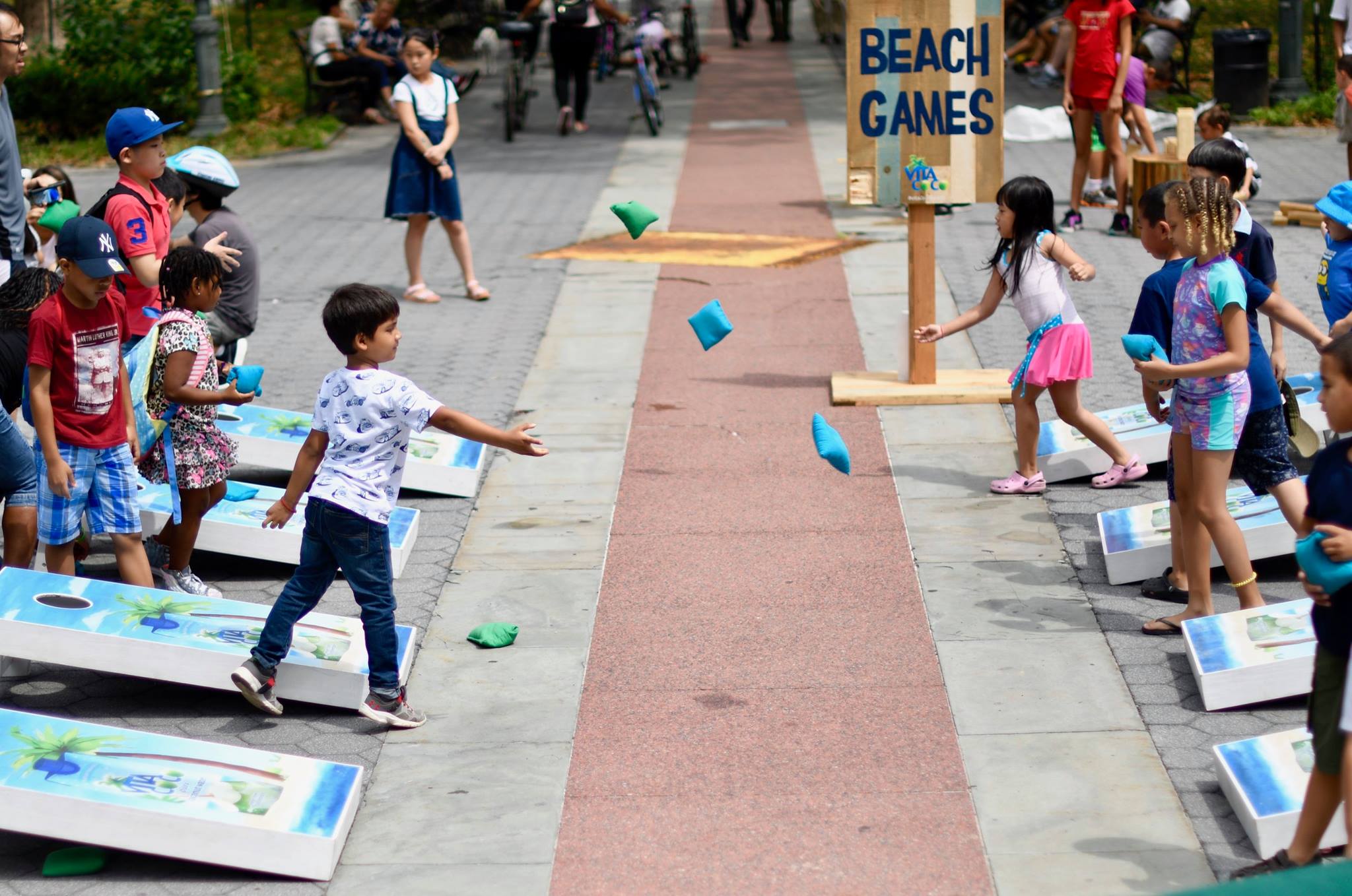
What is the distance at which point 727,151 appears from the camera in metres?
18.6

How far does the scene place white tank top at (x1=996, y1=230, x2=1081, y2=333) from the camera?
285 inches

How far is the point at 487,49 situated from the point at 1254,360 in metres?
21.0

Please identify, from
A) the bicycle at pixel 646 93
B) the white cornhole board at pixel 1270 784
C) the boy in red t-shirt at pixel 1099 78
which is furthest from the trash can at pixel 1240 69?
the white cornhole board at pixel 1270 784

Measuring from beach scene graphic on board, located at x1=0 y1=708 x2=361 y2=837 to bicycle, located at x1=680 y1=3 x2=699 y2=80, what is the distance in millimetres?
21592

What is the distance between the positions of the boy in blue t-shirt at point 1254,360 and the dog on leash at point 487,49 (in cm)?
2036

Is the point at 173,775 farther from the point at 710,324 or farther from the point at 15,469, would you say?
the point at 710,324

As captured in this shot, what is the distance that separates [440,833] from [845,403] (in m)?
4.82

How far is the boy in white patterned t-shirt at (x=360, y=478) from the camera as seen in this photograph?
4.99m

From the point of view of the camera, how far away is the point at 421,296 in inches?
462

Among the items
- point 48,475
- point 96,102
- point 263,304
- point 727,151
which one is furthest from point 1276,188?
point 96,102

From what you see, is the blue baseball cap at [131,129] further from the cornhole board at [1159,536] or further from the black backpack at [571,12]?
the black backpack at [571,12]

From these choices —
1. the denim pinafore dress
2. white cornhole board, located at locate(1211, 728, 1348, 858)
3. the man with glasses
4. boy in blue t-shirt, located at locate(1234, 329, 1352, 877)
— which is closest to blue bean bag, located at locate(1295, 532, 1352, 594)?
boy in blue t-shirt, located at locate(1234, 329, 1352, 877)

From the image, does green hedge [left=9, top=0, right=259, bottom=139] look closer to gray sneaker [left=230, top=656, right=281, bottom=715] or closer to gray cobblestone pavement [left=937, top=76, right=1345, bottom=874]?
gray cobblestone pavement [left=937, top=76, right=1345, bottom=874]

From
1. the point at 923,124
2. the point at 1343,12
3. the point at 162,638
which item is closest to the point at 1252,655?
the point at 162,638
